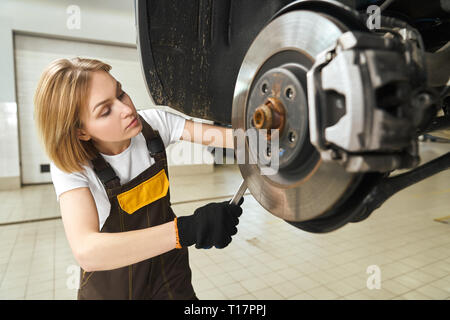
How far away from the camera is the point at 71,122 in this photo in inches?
28.3

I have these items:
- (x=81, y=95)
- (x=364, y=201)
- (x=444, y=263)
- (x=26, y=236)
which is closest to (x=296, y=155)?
(x=364, y=201)

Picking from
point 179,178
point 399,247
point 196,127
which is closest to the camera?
point 196,127

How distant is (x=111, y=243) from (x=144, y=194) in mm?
279

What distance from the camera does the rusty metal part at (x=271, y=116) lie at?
0.50m

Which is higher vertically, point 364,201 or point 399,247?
point 364,201

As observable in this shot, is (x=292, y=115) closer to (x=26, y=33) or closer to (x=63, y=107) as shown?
(x=63, y=107)

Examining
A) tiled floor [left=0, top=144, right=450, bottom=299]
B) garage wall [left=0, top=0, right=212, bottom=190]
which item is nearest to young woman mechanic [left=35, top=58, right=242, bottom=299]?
tiled floor [left=0, top=144, right=450, bottom=299]

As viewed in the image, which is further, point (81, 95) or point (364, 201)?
point (81, 95)

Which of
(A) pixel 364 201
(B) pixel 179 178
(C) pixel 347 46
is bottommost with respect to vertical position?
(B) pixel 179 178

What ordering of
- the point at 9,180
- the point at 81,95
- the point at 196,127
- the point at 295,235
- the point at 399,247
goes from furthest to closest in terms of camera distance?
the point at 9,180 < the point at 295,235 < the point at 399,247 < the point at 196,127 < the point at 81,95

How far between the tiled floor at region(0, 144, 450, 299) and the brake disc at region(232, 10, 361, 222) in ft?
Result: 3.79

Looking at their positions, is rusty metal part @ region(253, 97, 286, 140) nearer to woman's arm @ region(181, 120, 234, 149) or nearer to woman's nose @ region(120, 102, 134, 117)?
woman's nose @ region(120, 102, 134, 117)

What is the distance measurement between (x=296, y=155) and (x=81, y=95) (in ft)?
1.64

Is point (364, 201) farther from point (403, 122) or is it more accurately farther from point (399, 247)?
point (399, 247)
